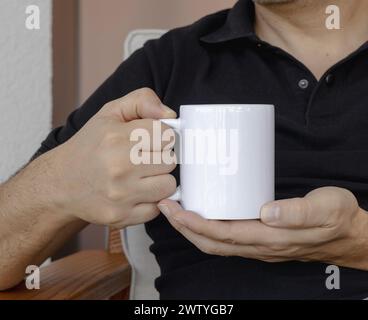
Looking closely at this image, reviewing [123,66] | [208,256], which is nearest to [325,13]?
[123,66]

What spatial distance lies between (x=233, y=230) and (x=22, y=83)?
30.5 inches

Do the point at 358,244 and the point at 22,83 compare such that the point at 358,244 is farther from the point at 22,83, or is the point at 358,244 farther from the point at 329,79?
the point at 22,83

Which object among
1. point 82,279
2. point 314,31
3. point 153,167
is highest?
point 314,31

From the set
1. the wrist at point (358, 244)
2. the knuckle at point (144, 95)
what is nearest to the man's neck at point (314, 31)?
the wrist at point (358, 244)

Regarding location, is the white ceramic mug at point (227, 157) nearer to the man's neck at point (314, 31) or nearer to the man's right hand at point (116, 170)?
the man's right hand at point (116, 170)

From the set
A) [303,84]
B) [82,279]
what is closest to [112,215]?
[82,279]

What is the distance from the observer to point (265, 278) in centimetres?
91

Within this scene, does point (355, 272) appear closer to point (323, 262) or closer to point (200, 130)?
point (323, 262)

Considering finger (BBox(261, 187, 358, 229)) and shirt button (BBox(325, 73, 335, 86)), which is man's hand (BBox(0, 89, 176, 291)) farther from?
shirt button (BBox(325, 73, 335, 86))

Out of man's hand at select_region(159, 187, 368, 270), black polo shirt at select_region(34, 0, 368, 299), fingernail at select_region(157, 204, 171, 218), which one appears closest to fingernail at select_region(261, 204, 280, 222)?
man's hand at select_region(159, 187, 368, 270)

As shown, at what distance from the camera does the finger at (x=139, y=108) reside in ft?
2.30

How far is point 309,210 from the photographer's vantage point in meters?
0.70

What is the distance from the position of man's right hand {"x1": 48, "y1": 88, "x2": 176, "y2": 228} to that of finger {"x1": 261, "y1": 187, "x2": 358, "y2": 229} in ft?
0.38

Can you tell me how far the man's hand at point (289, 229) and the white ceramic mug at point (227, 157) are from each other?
17mm
